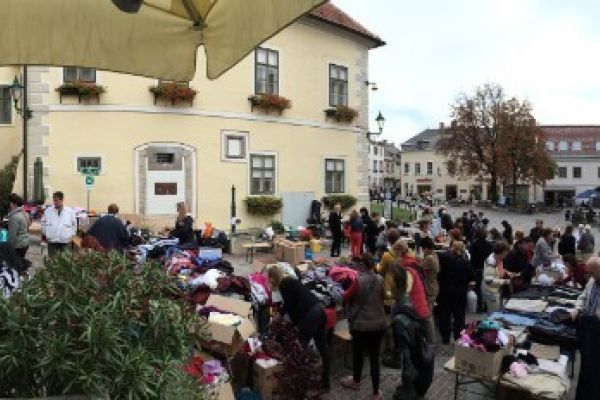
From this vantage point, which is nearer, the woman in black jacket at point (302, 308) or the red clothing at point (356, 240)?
the woman in black jacket at point (302, 308)

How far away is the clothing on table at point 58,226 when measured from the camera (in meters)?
10.8

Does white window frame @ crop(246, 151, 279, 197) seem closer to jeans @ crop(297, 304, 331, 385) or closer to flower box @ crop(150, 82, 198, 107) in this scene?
flower box @ crop(150, 82, 198, 107)

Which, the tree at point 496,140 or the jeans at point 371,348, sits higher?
the tree at point 496,140

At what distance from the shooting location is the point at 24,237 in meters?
10.1

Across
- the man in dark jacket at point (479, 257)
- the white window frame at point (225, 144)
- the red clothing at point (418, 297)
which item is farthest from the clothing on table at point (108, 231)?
the white window frame at point (225, 144)

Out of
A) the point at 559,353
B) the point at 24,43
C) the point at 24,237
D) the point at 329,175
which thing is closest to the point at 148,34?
the point at 24,43

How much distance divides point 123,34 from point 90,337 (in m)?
1.77

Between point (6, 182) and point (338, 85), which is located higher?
point (338, 85)

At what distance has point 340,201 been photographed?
2377 centimetres

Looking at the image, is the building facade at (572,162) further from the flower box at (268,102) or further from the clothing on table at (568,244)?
the clothing on table at (568,244)

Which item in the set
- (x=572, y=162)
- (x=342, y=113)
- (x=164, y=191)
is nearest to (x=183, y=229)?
(x=164, y=191)

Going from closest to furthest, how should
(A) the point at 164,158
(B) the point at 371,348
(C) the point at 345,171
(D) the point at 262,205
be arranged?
1. (B) the point at 371,348
2. (A) the point at 164,158
3. (D) the point at 262,205
4. (C) the point at 345,171

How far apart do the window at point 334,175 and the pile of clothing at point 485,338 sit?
17.1 meters

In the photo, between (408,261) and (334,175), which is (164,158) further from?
(408,261)
